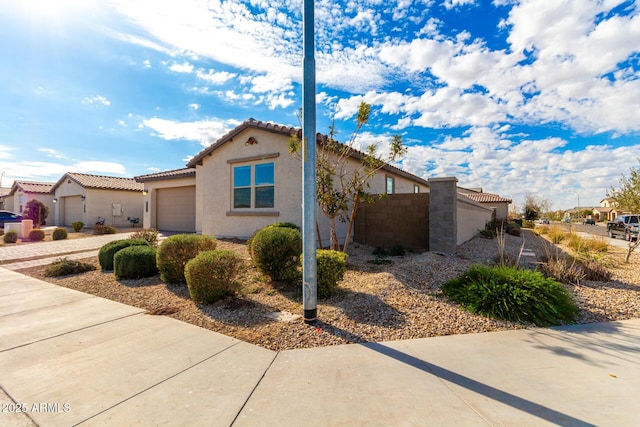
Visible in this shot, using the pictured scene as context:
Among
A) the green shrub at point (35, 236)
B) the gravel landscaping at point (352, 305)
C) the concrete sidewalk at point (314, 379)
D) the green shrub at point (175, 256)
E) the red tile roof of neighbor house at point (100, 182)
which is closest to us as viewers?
the concrete sidewalk at point (314, 379)

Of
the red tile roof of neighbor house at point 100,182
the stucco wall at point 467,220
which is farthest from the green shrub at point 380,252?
the red tile roof of neighbor house at point 100,182

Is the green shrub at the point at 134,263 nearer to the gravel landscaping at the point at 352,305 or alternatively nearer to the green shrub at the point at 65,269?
the gravel landscaping at the point at 352,305

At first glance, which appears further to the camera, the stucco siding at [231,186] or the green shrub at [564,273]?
the stucco siding at [231,186]

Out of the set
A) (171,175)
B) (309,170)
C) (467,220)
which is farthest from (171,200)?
(309,170)

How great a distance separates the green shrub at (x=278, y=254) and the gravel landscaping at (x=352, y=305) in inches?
12.0

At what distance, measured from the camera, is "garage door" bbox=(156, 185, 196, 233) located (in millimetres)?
17484

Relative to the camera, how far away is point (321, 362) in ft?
10.7

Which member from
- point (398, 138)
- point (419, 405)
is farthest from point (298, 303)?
point (398, 138)

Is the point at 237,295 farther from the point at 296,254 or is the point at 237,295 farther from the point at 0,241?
the point at 0,241

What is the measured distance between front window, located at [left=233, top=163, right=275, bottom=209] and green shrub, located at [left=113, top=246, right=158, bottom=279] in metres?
4.99

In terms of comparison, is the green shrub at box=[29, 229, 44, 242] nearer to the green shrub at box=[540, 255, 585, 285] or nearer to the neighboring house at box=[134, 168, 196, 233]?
the neighboring house at box=[134, 168, 196, 233]

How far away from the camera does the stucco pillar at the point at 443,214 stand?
9.05 m

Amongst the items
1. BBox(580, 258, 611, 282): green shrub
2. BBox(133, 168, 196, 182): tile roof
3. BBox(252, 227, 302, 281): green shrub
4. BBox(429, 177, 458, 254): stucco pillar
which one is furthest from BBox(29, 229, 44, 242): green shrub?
BBox(580, 258, 611, 282): green shrub

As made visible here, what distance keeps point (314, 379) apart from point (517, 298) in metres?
3.69
